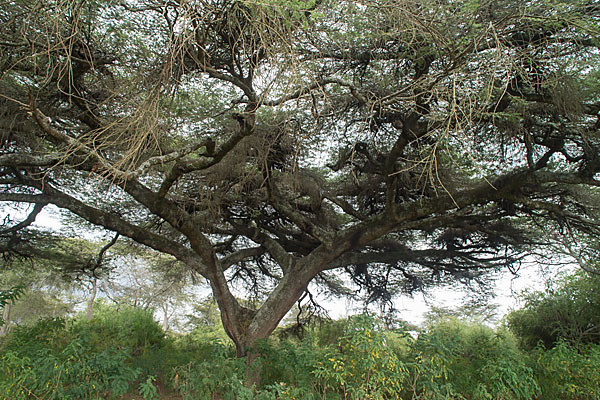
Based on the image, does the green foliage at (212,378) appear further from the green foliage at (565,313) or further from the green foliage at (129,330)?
the green foliage at (565,313)

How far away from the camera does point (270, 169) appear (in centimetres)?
638

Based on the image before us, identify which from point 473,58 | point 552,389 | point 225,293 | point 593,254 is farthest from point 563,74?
point 225,293

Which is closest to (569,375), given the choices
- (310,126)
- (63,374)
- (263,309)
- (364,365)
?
(364,365)

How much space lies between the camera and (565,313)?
810 cm

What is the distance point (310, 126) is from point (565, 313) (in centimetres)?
628

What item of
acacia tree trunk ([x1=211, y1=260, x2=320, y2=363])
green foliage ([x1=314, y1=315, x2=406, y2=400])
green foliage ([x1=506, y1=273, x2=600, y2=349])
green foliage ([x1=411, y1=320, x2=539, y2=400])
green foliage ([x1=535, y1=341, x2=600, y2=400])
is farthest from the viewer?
green foliage ([x1=506, y1=273, x2=600, y2=349])

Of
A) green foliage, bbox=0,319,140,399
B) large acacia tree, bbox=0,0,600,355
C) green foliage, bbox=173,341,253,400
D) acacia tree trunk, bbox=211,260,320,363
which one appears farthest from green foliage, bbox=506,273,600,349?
green foliage, bbox=0,319,140,399

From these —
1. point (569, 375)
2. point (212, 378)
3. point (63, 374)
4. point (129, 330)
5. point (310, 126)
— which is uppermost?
point (310, 126)

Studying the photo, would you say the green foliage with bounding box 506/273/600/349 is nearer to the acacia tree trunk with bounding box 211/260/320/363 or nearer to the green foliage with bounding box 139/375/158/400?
the acacia tree trunk with bounding box 211/260/320/363

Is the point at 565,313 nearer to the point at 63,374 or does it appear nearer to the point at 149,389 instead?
the point at 149,389

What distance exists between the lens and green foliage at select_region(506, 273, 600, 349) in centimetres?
770

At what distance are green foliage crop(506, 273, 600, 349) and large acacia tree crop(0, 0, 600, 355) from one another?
4.04 feet

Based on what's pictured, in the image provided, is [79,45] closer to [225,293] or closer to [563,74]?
[225,293]

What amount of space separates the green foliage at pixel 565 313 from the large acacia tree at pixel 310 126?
1231 millimetres
